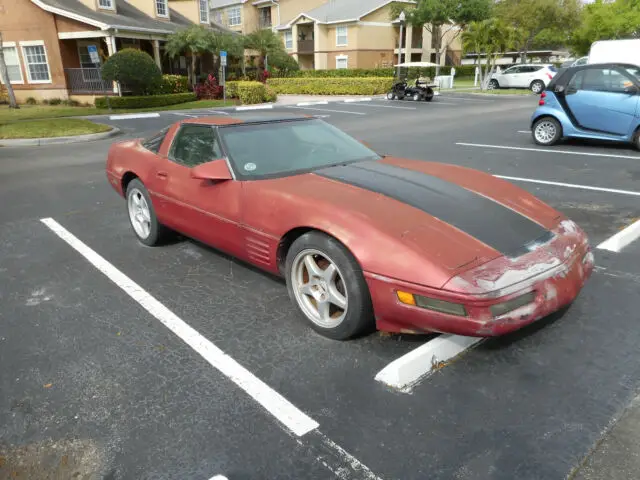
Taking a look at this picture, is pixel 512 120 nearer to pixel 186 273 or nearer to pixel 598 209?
pixel 598 209

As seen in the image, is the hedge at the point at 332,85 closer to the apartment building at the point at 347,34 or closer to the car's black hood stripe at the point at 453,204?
the apartment building at the point at 347,34

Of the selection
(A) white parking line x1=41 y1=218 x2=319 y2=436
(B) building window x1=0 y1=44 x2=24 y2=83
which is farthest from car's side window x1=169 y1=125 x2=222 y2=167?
(B) building window x1=0 y1=44 x2=24 y2=83

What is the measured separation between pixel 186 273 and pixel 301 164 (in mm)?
1381

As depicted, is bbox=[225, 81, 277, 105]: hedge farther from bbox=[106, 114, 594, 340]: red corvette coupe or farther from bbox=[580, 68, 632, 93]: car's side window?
bbox=[106, 114, 594, 340]: red corvette coupe

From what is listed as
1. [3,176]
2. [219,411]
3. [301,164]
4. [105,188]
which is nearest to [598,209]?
[301,164]

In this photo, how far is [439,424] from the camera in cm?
236

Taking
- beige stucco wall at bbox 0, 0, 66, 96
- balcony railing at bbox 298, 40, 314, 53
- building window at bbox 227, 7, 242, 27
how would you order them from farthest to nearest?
building window at bbox 227, 7, 242, 27, balcony railing at bbox 298, 40, 314, 53, beige stucco wall at bbox 0, 0, 66, 96

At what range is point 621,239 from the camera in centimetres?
455

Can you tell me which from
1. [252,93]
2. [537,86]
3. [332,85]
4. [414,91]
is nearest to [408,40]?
[537,86]

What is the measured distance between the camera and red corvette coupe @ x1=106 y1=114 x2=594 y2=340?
259 centimetres

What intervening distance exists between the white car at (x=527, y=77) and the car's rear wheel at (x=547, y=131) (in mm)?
21923

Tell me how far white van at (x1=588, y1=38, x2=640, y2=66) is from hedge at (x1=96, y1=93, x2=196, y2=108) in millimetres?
17824

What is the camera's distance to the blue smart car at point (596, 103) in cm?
905

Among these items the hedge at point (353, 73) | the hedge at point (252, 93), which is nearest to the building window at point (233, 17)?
the hedge at point (353, 73)
